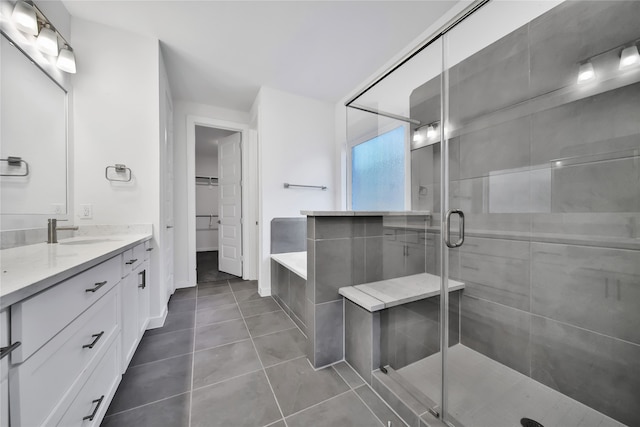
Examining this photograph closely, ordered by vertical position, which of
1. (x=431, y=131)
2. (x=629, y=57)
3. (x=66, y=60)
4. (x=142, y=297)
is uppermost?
(x=66, y=60)

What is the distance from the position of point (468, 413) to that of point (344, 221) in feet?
3.99

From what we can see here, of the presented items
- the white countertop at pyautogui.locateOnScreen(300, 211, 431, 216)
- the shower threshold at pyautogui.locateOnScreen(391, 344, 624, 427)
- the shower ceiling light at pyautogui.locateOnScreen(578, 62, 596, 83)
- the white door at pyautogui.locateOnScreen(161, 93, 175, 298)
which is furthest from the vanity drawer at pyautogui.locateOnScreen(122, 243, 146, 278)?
the shower ceiling light at pyautogui.locateOnScreen(578, 62, 596, 83)

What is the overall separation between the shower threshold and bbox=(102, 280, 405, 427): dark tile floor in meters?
0.29

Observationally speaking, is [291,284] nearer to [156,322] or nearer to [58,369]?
[156,322]

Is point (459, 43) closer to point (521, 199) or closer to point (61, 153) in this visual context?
point (521, 199)

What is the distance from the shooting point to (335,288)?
1.60 m

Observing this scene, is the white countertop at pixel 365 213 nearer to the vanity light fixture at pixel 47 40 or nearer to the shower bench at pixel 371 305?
the shower bench at pixel 371 305

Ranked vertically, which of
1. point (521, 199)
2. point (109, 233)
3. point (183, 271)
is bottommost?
point (183, 271)

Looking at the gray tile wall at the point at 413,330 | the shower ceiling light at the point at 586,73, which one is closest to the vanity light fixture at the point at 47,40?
the gray tile wall at the point at 413,330

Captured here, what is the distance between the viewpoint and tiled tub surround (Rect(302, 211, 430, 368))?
61.1 inches

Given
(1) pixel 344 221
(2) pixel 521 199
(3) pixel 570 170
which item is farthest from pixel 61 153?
(3) pixel 570 170

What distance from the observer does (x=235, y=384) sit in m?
1.39

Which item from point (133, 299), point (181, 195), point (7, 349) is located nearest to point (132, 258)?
point (133, 299)

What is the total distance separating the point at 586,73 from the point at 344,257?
1.70 metres
